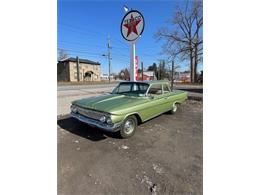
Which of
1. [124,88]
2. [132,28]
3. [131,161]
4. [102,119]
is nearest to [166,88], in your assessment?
[124,88]

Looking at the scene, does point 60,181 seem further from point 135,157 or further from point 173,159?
point 173,159

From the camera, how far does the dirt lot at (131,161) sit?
214 cm

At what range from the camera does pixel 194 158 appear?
113 inches

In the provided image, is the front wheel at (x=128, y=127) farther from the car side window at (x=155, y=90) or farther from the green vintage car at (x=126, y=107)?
the car side window at (x=155, y=90)

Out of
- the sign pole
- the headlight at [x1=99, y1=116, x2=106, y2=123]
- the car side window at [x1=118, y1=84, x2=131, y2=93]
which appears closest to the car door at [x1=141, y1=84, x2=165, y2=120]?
the car side window at [x1=118, y1=84, x2=131, y2=93]

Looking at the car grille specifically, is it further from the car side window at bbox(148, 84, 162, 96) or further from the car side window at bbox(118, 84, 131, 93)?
the car side window at bbox(148, 84, 162, 96)

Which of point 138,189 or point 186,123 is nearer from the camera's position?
point 138,189

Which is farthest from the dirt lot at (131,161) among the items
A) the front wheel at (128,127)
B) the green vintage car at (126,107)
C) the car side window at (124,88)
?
the car side window at (124,88)

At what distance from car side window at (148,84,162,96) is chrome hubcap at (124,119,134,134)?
115cm
